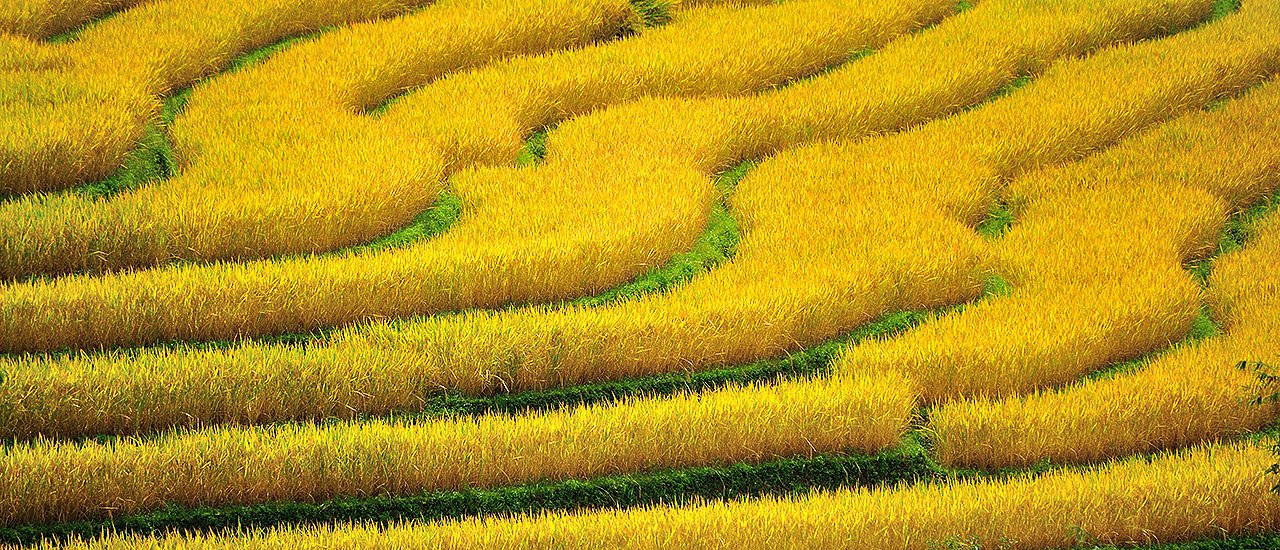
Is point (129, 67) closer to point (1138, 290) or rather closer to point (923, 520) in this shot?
point (923, 520)

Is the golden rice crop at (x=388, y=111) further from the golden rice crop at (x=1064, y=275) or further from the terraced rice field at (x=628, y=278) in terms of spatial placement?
the golden rice crop at (x=1064, y=275)

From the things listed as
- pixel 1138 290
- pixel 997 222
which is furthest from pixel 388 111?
pixel 1138 290

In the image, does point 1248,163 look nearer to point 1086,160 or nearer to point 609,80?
point 1086,160

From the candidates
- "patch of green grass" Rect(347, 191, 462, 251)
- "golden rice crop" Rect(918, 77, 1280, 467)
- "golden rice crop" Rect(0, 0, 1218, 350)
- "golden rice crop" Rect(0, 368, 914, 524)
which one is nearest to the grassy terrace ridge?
"golden rice crop" Rect(0, 0, 1218, 350)

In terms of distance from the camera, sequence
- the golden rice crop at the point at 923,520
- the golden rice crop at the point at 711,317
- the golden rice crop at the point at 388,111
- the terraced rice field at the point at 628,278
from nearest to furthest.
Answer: the golden rice crop at the point at 923,520 → the terraced rice field at the point at 628,278 → the golden rice crop at the point at 711,317 → the golden rice crop at the point at 388,111

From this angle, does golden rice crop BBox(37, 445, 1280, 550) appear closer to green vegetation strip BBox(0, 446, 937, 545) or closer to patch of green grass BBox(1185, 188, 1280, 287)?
green vegetation strip BBox(0, 446, 937, 545)

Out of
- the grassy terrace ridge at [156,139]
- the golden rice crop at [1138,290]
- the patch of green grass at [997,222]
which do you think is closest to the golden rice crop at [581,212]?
the grassy terrace ridge at [156,139]

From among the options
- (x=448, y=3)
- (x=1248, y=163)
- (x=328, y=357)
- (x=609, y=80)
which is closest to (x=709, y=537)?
(x=328, y=357)
